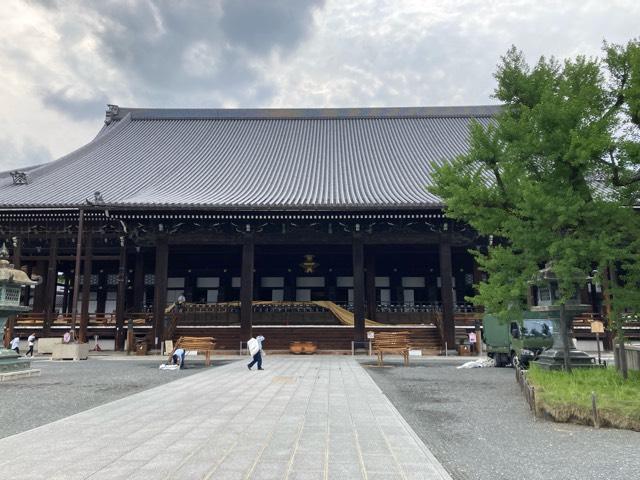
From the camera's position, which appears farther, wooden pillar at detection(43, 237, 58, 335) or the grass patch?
wooden pillar at detection(43, 237, 58, 335)

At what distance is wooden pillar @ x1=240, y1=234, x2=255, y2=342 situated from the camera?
1822cm

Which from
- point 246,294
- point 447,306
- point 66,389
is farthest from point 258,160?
point 66,389

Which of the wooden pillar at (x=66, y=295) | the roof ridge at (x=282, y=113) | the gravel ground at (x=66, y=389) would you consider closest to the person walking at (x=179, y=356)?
the gravel ground at (x=66, y=389)

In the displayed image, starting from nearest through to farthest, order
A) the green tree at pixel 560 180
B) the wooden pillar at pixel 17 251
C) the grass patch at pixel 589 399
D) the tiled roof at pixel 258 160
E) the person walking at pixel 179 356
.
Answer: the grass patch at pixel 589 399, the green tree at pixel 560 180, the person walking at pixel 179 356, the tiled roof at pixel 258 160, the wooden pillar at pixel 17 251

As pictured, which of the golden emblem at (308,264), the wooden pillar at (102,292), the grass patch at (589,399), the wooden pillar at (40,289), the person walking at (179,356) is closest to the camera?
the grass patch at (589,399)

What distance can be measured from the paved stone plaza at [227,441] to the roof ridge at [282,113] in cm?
2597

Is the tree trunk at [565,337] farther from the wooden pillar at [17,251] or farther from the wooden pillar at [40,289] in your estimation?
the wooden pillar at [40,289]

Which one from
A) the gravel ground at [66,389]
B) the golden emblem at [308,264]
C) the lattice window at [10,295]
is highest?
the golden emblem at [308,264]

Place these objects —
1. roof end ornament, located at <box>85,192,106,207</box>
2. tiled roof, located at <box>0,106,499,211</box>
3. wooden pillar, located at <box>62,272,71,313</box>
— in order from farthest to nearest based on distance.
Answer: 1. wooden pillar, located at <box>62,272,71,313</box>
2. tiled roof, located at <box>0,106,499,211</box>
3. roof end ornament, located at <box>85,192,106,207</box>

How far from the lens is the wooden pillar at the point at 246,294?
717 inches

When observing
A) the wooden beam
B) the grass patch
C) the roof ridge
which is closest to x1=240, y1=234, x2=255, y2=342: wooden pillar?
the wooden beam

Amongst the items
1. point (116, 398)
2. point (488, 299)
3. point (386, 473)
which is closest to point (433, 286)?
point (488, 299)

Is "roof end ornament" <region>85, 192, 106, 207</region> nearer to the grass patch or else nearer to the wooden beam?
the wooden beam

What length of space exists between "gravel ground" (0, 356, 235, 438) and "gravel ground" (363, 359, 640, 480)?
17.2 feet
